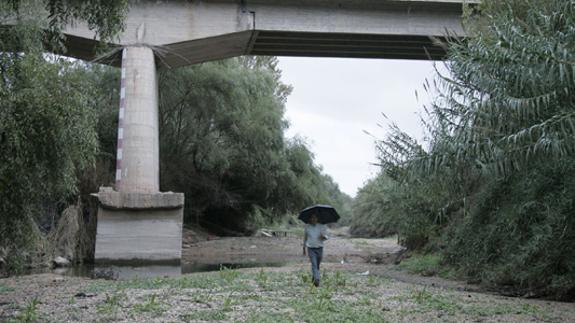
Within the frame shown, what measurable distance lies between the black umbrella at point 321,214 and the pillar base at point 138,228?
30.2 ft

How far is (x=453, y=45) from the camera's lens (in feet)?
35.2

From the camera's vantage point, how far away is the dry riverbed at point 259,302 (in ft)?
27.3

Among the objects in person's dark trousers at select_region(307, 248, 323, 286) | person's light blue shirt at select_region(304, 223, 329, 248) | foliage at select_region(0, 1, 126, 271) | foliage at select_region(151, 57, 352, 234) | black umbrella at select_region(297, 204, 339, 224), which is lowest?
person's dark trousers at select_region(307, 248, 323, 286)

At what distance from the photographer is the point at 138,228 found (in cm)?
2030

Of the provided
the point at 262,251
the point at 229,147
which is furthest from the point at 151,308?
the point at 229,147

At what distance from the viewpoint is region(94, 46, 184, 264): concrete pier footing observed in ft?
65.6

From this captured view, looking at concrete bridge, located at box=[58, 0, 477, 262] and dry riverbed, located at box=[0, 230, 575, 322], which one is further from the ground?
concrete bridge, located at box=[58, 0, 477, 262]

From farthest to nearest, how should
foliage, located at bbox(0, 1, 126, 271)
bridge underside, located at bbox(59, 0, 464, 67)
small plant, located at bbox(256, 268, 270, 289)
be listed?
bridge underside, located at bbox(59, 0, 464, 67) → small plant, located at bbox(256, 268, 270, 289) → foliage, located at bbox(0, 1, 126, 271)

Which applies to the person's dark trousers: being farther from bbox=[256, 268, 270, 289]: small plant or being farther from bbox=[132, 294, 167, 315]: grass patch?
bbox=[132, 294, 167, 315]: grass patch

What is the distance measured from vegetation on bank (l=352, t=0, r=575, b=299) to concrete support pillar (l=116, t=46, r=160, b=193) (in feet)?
32.2

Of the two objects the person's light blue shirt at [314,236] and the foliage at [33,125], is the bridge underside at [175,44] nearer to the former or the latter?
the person's light blue shirt at [314,236]

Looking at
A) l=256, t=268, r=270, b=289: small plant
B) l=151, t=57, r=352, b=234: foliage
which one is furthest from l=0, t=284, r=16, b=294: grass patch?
l=151, t=57, r=352, b=234: foliage

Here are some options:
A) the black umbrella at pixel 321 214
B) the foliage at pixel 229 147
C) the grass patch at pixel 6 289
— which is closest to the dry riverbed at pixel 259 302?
the grass patch at pixel 6 289

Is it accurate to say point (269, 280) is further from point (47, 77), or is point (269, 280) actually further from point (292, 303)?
point (47, 77)
